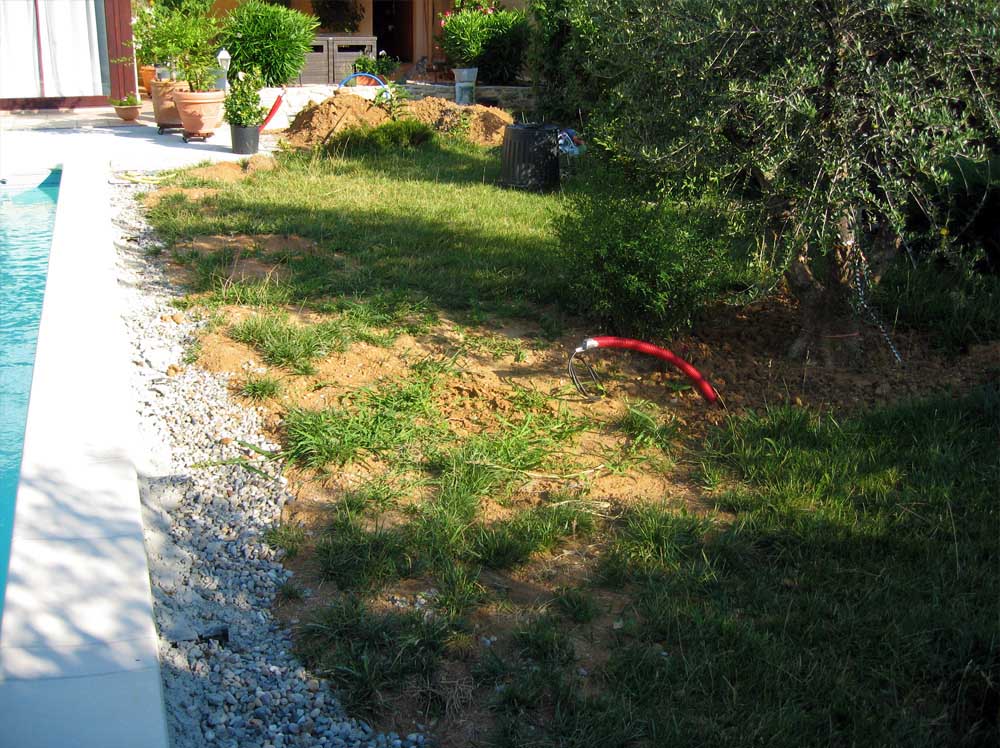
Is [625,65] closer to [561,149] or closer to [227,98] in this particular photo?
[561,149]

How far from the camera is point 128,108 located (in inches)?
558

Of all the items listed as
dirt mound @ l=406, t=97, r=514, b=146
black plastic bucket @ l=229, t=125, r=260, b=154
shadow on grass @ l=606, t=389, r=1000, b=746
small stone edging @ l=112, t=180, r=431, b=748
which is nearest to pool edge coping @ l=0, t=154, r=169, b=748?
small stone edging @ l=112, t=180, r=431, b=748

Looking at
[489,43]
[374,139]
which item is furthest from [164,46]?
[489,43]

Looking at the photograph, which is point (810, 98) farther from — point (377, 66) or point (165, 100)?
point (377, 66)

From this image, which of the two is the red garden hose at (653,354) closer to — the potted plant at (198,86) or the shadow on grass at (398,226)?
the shadow on grass at (398,226)

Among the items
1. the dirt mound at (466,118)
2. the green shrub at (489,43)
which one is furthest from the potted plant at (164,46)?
the green shrub at (489,43)

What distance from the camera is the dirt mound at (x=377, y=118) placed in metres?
11.4

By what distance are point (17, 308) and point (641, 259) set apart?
474 cm

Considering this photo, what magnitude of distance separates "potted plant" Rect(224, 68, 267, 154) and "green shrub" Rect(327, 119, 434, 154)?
0.94 m

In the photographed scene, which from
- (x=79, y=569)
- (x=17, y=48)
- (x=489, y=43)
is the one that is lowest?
(x=79, y=569)

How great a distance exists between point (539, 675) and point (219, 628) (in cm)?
107

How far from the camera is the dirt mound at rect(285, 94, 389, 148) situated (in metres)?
11.4

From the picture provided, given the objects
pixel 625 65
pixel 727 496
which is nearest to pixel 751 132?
pixel 625 65

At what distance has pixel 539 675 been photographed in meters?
2.99
